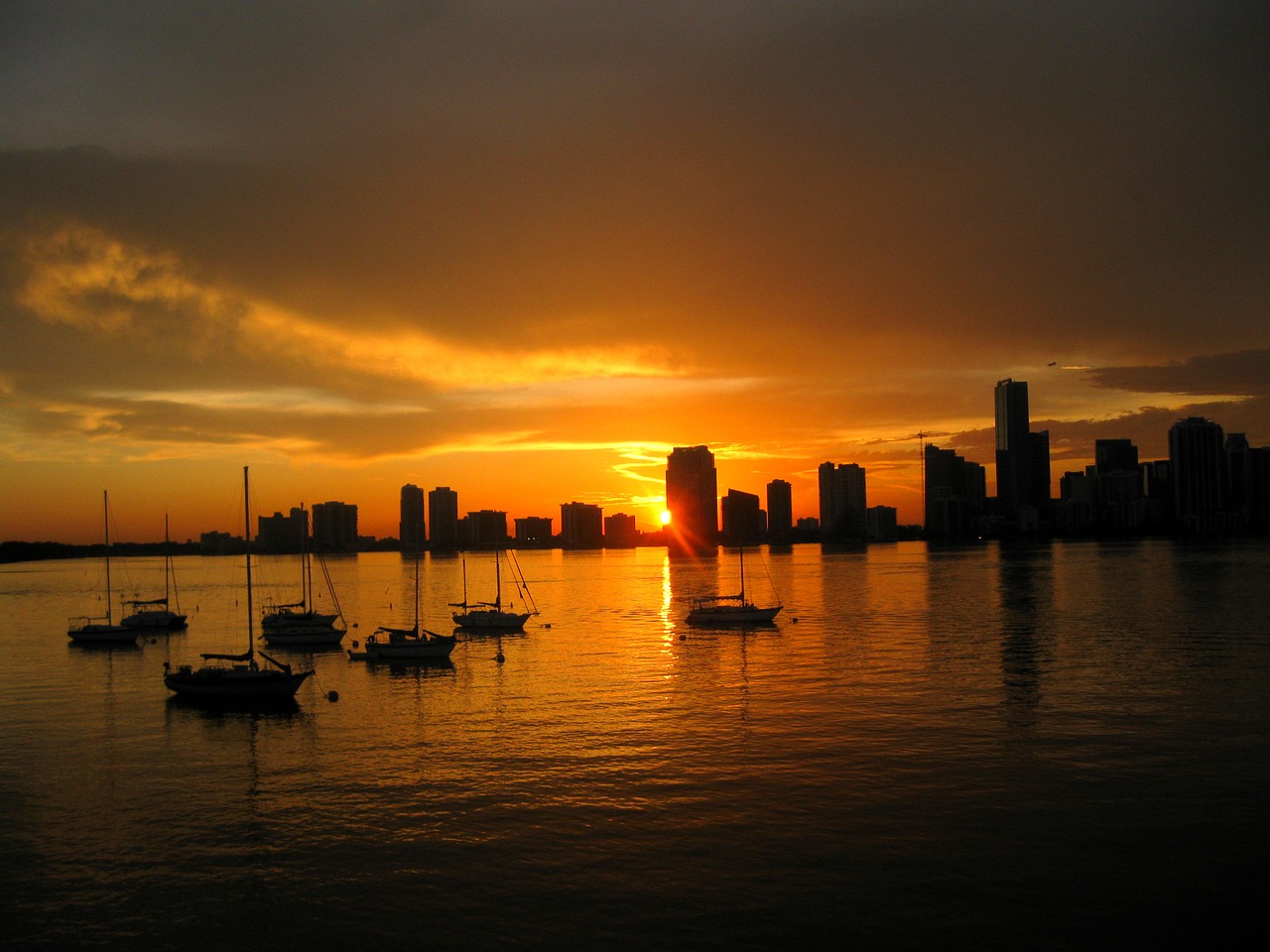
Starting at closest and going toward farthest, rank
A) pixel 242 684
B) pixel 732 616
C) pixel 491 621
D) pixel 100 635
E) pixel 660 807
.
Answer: pixel 660 807 → pixel 242 684 → pixel 100 635 → pixel 491 621 → pixel 732 616

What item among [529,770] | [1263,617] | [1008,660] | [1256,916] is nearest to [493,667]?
[529,770]

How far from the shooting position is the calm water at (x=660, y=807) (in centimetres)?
2669

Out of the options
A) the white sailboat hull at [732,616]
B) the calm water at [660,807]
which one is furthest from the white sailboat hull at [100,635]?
the white sailboat hull at [732,616]

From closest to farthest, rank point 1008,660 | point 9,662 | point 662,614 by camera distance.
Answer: point 1008,660, point 9,662, point 662,614

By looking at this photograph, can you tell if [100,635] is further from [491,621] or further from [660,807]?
[660,807]

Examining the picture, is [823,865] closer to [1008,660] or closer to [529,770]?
[529,770]

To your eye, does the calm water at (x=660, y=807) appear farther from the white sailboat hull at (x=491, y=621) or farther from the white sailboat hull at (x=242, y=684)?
the white sailboat hull at (x=491, y=621)

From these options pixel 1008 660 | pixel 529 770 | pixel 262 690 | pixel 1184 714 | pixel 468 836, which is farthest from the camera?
pixel 1008 660

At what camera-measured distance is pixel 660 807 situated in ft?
119

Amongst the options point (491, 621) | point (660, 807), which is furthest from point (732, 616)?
point (660, 807)

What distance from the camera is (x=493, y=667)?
256 ft

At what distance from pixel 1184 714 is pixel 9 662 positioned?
101075mm

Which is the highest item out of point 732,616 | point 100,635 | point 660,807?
point 660,807

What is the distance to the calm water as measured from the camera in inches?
1051
